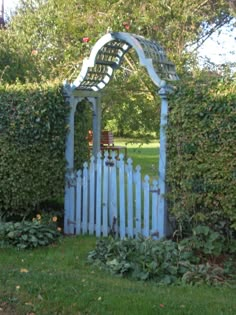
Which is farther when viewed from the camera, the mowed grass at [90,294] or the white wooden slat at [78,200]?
the white wooden slat at [78,200]

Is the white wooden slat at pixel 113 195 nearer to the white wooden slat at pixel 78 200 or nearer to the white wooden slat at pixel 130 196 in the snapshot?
the white wooden slat at pixel 130 196

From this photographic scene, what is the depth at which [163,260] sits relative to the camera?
6.27 m

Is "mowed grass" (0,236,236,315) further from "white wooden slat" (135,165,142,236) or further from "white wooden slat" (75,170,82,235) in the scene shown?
"white wooden slat" (75,170,82,235)

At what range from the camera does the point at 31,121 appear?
7.92m

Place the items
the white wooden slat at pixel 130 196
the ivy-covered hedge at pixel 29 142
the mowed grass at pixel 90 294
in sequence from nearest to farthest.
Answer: the mowed grass at pixel 90 294, the white wooden slat at pixel 130 196, the ivy-covered hedge at pixel 29 142

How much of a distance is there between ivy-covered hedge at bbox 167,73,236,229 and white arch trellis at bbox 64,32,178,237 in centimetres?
21

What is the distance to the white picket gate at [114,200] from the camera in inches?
299

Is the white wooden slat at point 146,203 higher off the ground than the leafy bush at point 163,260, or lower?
higher

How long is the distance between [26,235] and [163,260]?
2014mm

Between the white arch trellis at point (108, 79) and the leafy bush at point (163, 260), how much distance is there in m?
0.92

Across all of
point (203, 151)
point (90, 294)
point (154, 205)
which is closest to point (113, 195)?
point (154, 205)

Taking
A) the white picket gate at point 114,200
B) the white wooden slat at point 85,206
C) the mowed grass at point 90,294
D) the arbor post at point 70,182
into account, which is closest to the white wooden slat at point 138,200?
the white picket gate at point 114,200

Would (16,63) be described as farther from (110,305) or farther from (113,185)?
(110,305)

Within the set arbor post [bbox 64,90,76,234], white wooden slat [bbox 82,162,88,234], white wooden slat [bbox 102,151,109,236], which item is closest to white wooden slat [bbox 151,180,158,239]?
white wooden slat [bbox 102,151,109,236]
